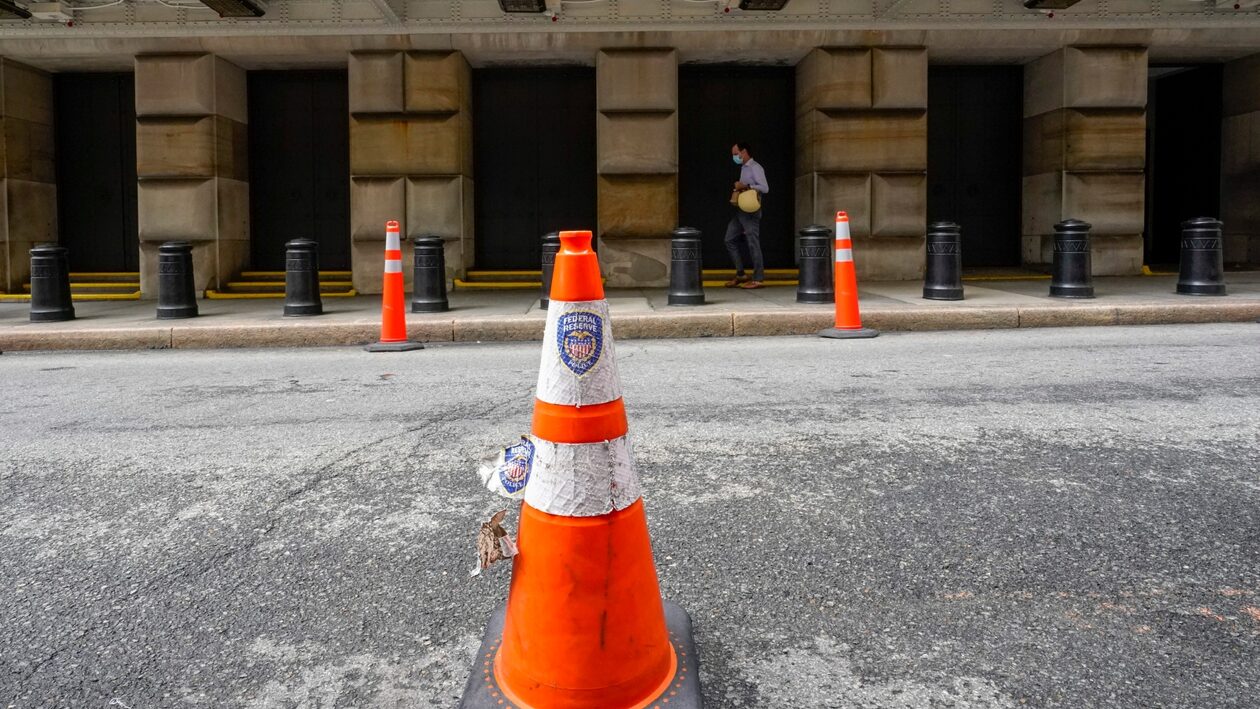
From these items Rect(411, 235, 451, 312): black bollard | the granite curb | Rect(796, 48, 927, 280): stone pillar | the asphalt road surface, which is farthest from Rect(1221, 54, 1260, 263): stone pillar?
Rect(411, 235, 451, 312): black bollard

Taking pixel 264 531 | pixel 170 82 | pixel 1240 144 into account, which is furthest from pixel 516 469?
pixel 1240 144

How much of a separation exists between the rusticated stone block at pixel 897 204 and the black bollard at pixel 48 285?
1060 cm

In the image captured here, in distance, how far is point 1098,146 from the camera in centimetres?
1447

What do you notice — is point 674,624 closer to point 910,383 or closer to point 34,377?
point 910,383

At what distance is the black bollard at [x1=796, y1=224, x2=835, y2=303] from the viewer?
35.3 ft

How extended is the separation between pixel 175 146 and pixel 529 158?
522cm

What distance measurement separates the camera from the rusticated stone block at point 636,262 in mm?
14453

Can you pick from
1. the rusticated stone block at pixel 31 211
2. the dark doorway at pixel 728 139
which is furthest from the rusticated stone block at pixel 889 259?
the rusticated stone block at pixel 31 211

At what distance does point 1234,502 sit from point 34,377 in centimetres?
758

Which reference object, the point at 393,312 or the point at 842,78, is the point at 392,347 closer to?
the point at 393,312

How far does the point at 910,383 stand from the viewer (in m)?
6.02

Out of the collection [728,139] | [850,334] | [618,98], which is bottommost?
[850,334]

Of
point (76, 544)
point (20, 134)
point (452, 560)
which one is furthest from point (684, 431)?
point (20, 134)

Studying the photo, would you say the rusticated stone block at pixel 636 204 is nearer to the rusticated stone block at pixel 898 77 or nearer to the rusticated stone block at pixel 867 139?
the rusticated stone block at pixel 867 139
